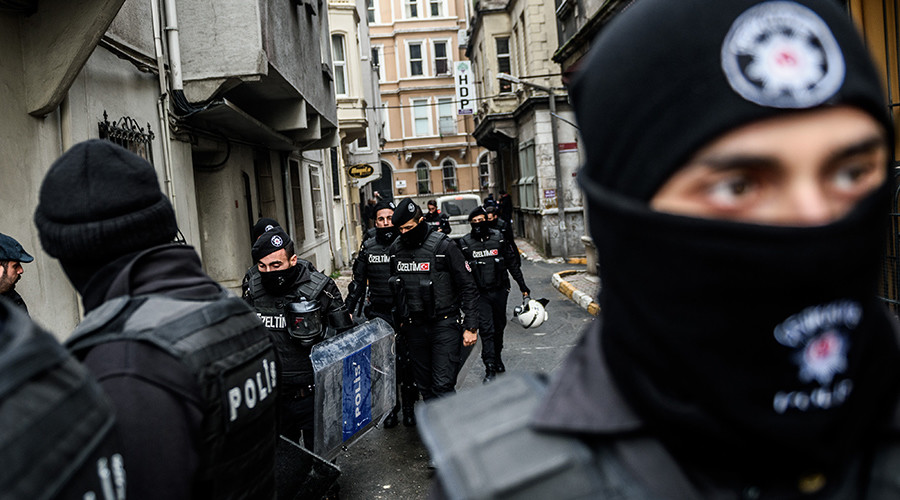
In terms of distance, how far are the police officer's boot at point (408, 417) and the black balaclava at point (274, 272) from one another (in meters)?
2.20

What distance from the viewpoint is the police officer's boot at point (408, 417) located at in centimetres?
654

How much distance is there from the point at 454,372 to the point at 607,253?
5104 mm

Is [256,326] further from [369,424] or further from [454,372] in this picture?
[454,372]

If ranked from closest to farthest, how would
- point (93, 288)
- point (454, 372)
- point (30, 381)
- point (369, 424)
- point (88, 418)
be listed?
1. point (30, 381)
2. point (88, 418)
3. point (93, 288)
4. point (369, 424)
5. point (454, 372)

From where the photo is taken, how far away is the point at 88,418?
45.3 inches

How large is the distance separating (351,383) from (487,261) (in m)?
3.60

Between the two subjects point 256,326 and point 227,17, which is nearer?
point 256,326

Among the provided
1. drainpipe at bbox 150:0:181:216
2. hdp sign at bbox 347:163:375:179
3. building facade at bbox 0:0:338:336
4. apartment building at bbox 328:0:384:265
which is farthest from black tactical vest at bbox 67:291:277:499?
hdp sign at bbox 347:163:375:179

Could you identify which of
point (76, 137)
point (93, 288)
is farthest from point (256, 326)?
point (76, 137)

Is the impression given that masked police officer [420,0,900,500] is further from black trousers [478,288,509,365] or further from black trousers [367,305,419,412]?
black trousers [478,288,509,365]

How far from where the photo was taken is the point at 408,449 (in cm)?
587

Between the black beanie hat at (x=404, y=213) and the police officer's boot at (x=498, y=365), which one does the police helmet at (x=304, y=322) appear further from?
the police officer's boot at (x=498, y=365)

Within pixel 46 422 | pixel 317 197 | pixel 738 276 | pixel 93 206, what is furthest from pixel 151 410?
pixel 317 197

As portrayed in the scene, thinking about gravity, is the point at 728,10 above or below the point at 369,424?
above
